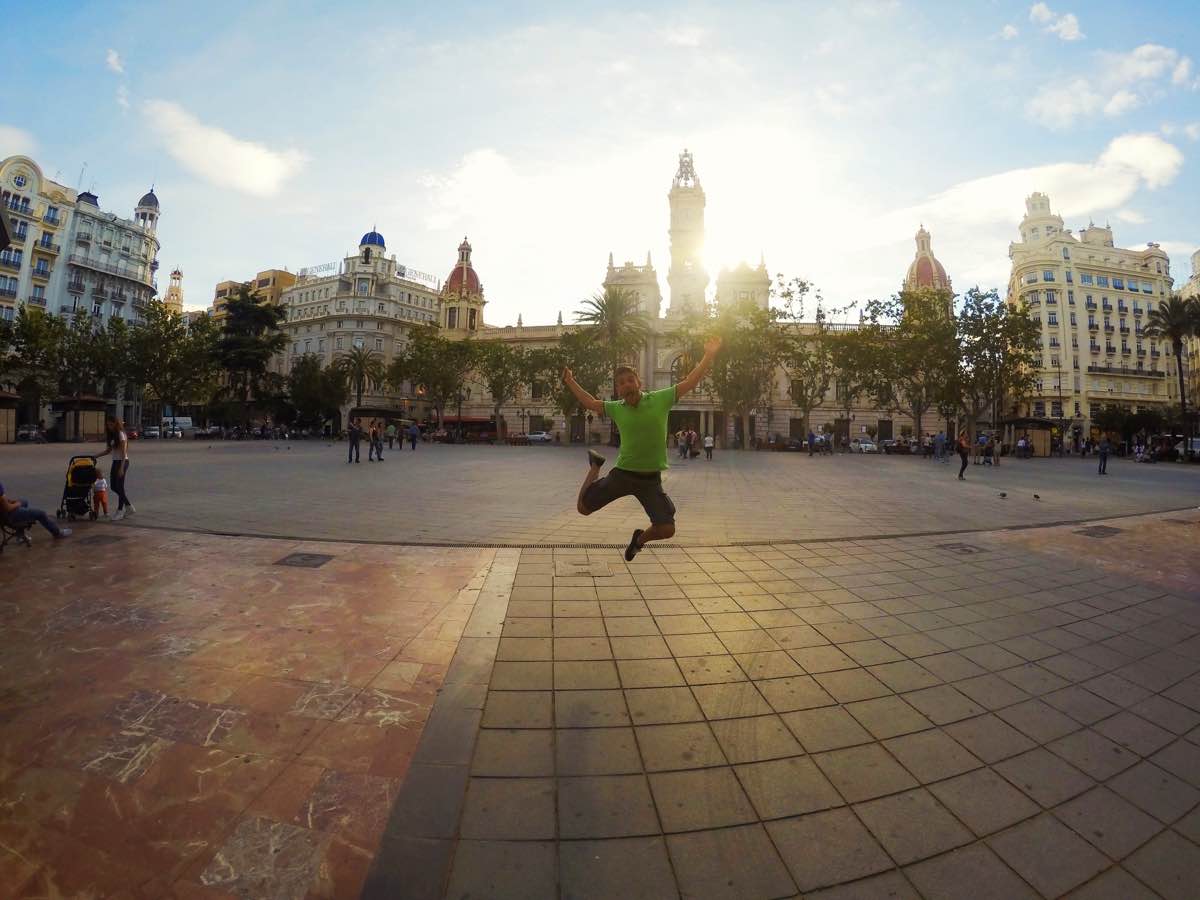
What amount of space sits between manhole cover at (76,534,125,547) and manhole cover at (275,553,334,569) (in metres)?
2.58

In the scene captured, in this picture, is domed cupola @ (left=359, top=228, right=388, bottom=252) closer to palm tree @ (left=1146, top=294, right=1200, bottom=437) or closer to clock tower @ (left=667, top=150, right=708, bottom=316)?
clock tower @ (left=667, top=150, right=708, bottom=316)

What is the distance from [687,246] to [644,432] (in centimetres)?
6429

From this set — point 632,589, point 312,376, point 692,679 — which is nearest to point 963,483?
point 632,589

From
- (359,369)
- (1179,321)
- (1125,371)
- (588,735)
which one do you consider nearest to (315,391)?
(359,369)

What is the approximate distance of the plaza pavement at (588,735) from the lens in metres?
1.84

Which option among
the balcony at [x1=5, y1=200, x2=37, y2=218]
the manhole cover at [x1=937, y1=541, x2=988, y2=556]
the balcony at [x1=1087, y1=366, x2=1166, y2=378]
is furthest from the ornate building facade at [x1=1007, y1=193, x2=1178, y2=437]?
the balcony at [x1=5, y1=200, x2=37, y2=218]

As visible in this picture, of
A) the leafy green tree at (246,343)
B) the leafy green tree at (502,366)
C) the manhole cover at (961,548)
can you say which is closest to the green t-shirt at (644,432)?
the manhole cover at (961,548)

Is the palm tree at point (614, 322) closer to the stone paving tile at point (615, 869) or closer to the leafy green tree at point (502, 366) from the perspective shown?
the leafy green tree at point (502, 366)

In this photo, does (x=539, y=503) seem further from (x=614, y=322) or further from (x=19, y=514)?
(x=614, y=322)

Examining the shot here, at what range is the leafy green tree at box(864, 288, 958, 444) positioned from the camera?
32.3 metres

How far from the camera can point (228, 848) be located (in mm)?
1870

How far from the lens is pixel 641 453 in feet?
15.7

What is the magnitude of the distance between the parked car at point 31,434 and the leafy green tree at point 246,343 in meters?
15.8

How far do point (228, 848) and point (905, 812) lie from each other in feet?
8.62
